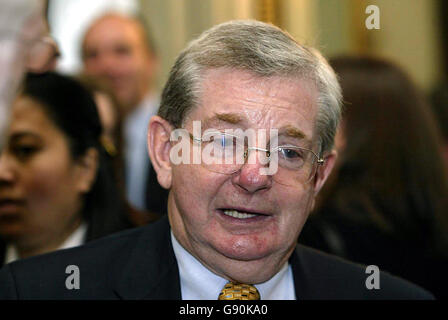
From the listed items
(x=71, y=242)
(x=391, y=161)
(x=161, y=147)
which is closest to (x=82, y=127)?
(x=71, y=242)

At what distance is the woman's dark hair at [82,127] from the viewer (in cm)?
305

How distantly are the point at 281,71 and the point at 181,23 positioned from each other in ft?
12.4

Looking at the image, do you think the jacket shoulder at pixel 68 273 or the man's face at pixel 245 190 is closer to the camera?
the man's face at pixel 245 190

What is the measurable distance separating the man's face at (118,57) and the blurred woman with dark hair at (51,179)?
1727mm

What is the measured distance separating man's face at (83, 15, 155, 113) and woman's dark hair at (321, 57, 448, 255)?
1949mm

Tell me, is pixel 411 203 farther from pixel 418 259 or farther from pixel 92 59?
pixel 92 59

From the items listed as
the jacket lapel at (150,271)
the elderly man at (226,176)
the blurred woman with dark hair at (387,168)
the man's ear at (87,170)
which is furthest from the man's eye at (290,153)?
the man's ear at (87,170)

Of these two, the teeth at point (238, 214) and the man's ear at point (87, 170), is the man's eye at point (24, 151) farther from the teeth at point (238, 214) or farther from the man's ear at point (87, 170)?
the teeth at point (238, 214)

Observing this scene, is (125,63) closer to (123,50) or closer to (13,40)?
(123,50)

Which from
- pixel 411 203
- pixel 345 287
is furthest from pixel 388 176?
pixel 345 287

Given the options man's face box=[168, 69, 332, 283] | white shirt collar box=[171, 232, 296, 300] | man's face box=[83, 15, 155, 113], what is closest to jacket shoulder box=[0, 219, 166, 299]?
white shirt collar box=[171, 232, 296, 300]

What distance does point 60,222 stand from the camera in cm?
297
